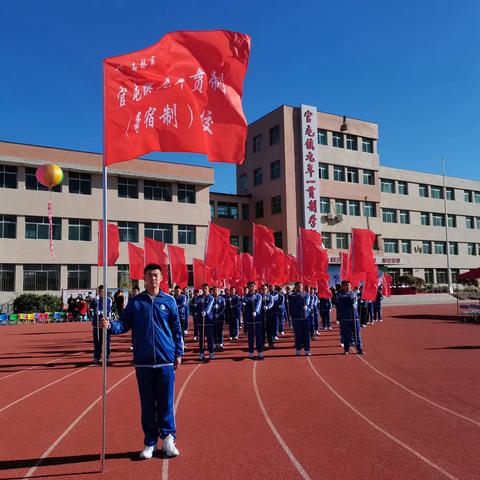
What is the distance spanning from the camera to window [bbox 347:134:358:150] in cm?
4678

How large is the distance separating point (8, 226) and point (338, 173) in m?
29.6

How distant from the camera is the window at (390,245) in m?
50.5

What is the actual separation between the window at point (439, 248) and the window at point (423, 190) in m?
5.95

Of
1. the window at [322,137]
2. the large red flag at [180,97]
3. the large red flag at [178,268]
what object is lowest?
the large red flag at [178,268]

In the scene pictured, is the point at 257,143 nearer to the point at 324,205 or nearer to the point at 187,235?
the point at 324,205

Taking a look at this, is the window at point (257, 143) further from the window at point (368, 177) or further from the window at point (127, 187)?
the window at point (127, 187)

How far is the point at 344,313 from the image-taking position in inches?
500

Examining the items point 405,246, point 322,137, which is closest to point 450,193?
point 405,246

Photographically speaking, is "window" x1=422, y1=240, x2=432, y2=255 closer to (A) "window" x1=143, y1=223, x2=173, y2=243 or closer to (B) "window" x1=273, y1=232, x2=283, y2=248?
(B) "window" x1=273, y1=232, x2=283, y2=248

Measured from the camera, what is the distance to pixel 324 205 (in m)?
44.3

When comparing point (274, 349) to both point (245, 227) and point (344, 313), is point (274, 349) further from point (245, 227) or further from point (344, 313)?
point (245, 227)

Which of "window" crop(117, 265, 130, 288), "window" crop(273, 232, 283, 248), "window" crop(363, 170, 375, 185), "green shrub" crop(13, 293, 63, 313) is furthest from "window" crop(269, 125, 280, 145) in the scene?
"green shrub" crop(13, 293, 63, 313)

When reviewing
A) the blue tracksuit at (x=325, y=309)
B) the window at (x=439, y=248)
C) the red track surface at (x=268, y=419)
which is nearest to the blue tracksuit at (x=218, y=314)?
the red track surface at (x=268, y=419)

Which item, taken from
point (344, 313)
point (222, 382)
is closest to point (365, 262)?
point (344, 313)
